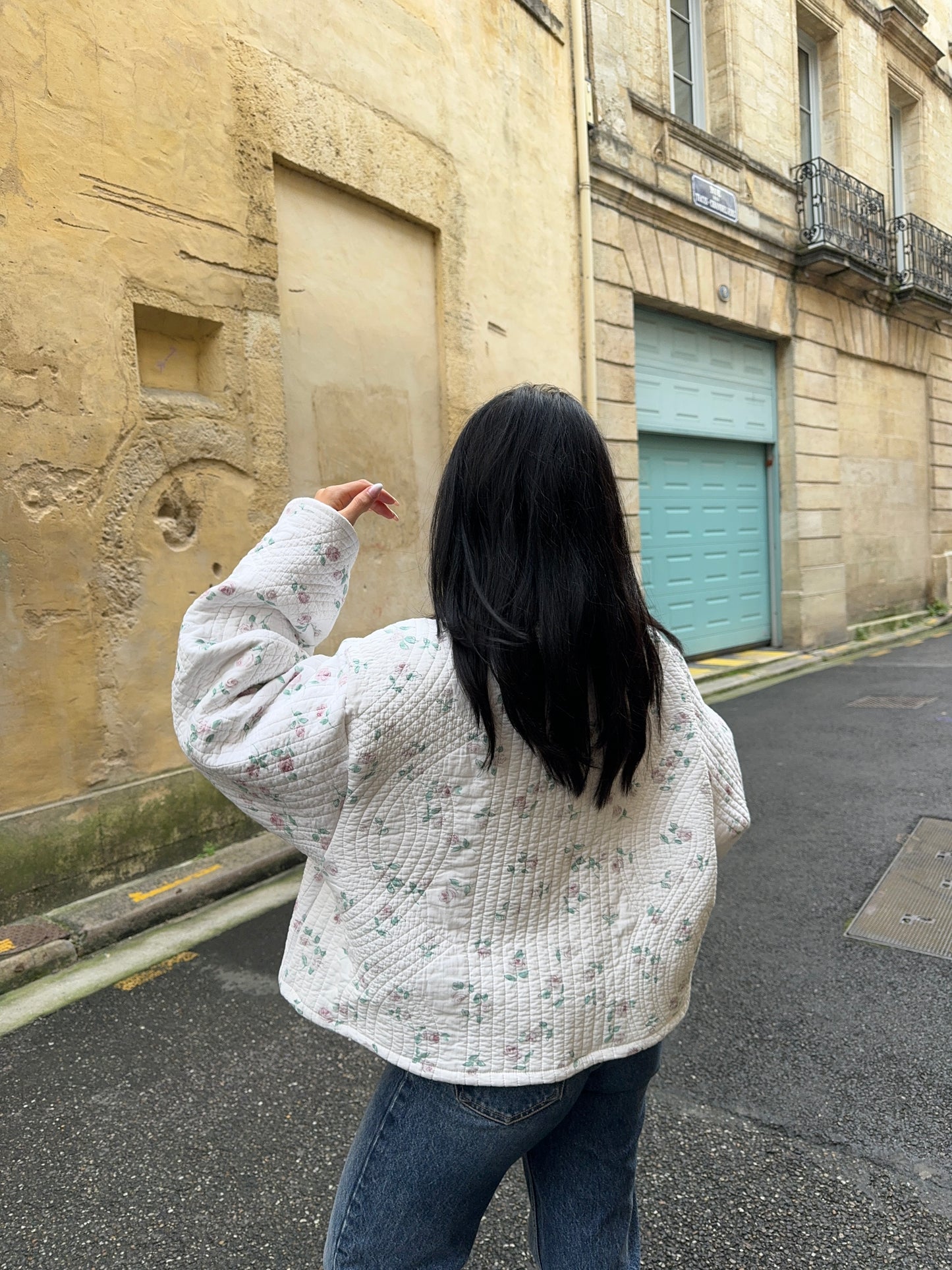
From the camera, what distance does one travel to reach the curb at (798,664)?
8562mm

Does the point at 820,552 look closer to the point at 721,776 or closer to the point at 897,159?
the point at 897,159

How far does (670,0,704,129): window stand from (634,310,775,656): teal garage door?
2.49 m

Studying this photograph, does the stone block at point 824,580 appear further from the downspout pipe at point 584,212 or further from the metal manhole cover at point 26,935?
the metal manhole cover at point 26,935

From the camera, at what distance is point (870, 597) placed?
12656 mm

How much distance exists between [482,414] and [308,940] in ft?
2.49

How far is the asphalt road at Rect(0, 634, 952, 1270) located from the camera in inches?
74.2

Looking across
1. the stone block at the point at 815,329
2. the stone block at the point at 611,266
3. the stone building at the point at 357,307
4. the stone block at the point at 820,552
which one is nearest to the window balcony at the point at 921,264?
the stone building at the point at 357,307

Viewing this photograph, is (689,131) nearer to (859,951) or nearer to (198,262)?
(198,262)

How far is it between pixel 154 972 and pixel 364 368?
372 centimetres

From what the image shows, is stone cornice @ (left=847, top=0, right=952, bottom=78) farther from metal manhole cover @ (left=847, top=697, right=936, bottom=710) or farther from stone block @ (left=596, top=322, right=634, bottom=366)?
metal manhole cover @ (left=847, top=697, right=936, bottom=710)

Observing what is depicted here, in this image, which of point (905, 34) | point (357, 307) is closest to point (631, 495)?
point (357, 307)

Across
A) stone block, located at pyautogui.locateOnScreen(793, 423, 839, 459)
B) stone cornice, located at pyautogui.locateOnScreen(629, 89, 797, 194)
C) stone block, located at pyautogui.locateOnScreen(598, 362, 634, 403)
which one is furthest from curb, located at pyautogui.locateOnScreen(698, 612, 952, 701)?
stone cornice, located at pyautogui.locateOnScreen(629, 89, 797, 194)

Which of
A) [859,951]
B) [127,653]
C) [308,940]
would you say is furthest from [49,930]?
[859,951]

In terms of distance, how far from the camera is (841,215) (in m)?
11.4
